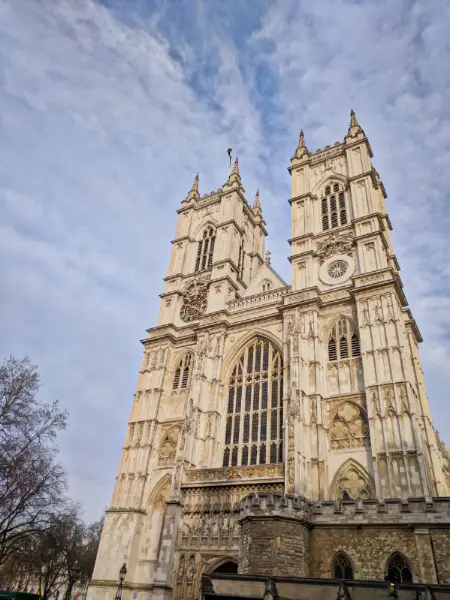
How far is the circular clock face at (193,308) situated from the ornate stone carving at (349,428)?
13204mm

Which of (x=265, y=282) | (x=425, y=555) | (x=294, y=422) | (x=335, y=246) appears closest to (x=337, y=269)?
(x=335, y=246)

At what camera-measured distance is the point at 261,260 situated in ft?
130

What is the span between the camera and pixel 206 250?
37031 mm

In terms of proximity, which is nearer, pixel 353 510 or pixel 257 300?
pixel 353 510

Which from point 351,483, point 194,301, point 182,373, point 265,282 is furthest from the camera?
point 194,301

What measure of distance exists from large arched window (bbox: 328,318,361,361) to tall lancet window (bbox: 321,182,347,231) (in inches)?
313

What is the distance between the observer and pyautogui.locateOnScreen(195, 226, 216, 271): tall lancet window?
119 ft

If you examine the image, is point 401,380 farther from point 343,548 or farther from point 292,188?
point 292,188

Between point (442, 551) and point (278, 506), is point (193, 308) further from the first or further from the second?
point (442, 551)

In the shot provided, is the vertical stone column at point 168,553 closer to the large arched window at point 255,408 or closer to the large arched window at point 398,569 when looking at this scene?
the large arched window at point 255,408

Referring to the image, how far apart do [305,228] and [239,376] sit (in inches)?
438

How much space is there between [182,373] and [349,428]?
12.3 meters

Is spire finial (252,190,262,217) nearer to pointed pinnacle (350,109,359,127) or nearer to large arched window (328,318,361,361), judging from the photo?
pointed pinnacle (350,109,359,127)

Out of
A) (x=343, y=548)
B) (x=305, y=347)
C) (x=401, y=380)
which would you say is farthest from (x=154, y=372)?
(x=343, y=548)
